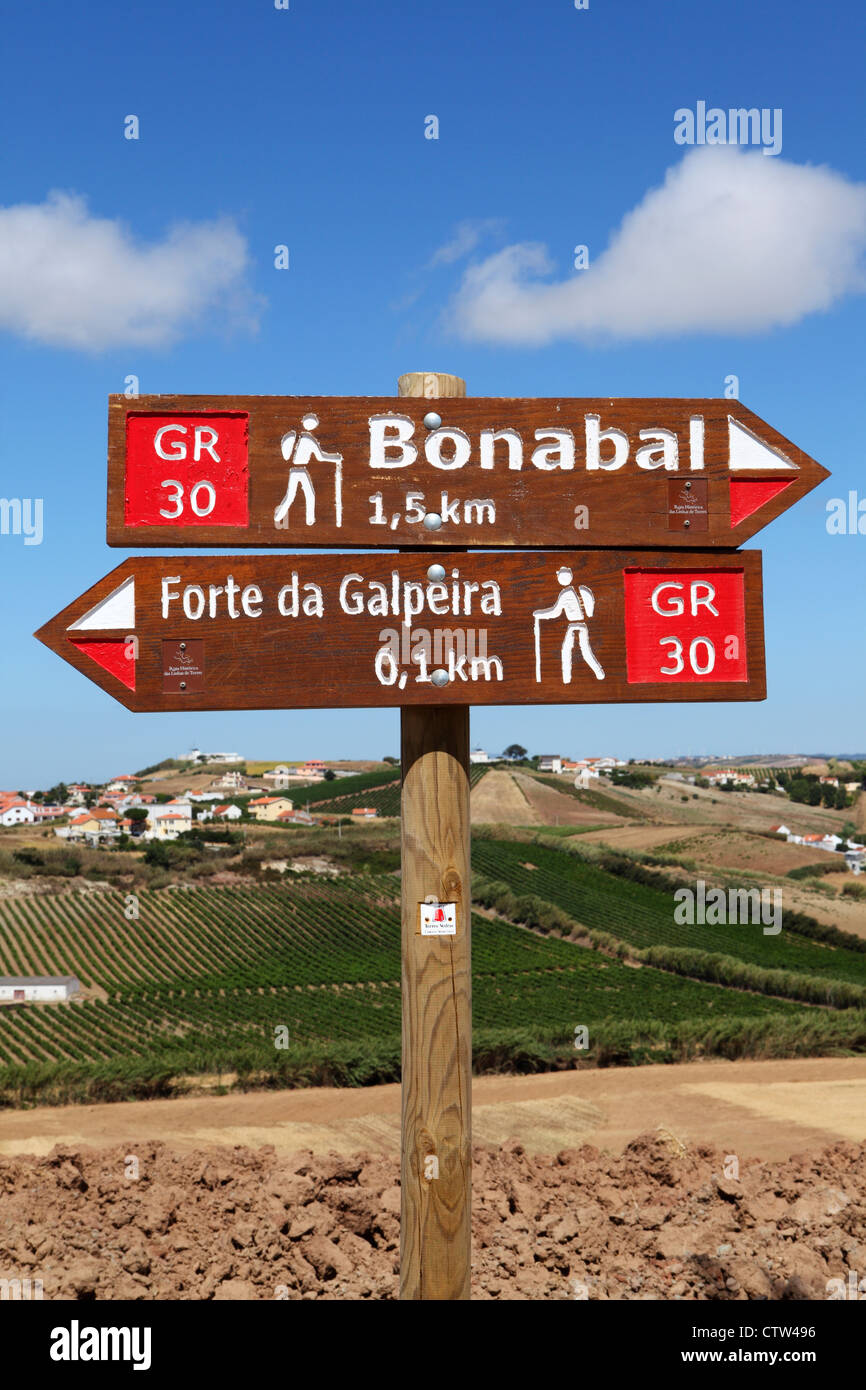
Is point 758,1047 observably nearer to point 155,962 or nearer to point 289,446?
point 289,446

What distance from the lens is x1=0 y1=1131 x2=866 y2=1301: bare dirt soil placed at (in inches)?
195

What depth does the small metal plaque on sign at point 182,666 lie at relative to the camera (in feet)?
12.6

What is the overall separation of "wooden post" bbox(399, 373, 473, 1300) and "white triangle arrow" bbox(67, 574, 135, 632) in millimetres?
1088

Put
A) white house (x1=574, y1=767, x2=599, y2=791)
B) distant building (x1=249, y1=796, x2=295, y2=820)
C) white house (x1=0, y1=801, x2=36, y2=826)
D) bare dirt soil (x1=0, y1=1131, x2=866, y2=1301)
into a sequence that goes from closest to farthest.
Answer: bare dirt soil (x1=0, y1=1131, x2=866, y2=1301) < distant building (x1=249, y1=796, x2=295, y2=820) < white house (x1=0, y1=801, x2=36, y2=826) < white house (x1=574, y1=767, x2=599, y2=791)

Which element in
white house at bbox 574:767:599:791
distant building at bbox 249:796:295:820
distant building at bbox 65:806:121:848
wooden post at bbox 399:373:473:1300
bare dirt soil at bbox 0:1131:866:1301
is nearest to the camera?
wooden post at bbox 399:373:473:1300

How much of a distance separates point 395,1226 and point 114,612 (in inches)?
152

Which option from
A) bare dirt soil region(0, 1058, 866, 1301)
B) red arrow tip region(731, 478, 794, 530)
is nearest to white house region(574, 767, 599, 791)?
bare dirt soil region(0, 1058, 866, 1301)

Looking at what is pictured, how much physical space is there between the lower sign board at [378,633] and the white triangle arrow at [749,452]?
22.8 inches

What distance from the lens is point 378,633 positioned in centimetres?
388

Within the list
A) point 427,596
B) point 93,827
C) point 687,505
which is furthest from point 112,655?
point 93,827

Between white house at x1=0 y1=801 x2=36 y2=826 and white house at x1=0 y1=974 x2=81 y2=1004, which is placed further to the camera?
white house at x1=0 y1=801 x2=36 y2=826

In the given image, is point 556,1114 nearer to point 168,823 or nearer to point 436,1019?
point 436,1019

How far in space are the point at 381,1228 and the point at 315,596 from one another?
12.3 feet

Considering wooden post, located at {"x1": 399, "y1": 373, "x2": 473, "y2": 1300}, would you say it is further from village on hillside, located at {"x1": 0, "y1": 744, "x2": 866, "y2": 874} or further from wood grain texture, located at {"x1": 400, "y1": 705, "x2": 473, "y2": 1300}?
village on hillside, located at {"x1": 0, "y1": 744, "x2": 866, "y2": 874}
